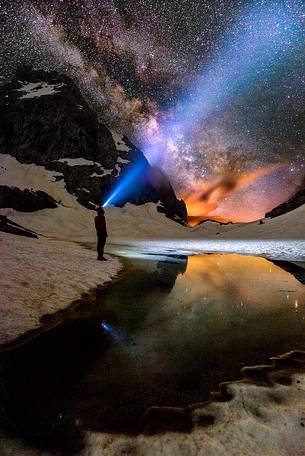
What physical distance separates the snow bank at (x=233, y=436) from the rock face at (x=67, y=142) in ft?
319

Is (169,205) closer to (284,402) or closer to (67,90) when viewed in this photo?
(67,90)

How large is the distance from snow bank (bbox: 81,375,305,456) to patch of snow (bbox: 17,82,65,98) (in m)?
144

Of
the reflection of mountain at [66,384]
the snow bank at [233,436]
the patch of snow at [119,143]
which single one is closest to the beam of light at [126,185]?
the patch of snow at [119,143]

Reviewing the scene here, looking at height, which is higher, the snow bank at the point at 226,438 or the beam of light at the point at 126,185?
the beam of light at the point at 126,185

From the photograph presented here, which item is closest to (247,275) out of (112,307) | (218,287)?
(218,287)

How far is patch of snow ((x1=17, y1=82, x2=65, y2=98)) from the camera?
Answer: 12738 centimetres

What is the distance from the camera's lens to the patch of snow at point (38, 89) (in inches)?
5015

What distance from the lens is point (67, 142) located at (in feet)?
382

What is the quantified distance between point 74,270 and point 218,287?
5346 millimetres

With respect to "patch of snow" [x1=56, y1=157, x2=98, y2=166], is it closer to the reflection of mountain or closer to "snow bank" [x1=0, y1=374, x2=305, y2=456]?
the reflection of mountain

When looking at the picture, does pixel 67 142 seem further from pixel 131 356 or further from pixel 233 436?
pixel 233 436

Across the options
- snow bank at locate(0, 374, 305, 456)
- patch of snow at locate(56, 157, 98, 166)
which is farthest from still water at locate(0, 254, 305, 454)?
patch of snow at locate(56, 157, 98, 166)

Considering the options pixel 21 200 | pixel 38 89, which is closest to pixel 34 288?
pixel 21 200

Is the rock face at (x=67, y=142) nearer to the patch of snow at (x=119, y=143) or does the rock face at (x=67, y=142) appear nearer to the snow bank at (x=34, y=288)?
the patch of snow at (x=119, y=143)
